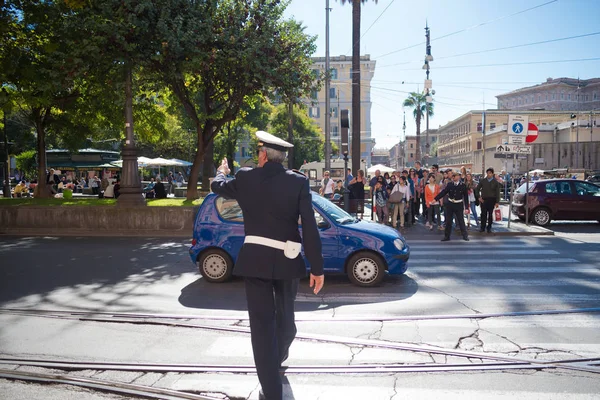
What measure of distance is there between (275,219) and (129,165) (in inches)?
520

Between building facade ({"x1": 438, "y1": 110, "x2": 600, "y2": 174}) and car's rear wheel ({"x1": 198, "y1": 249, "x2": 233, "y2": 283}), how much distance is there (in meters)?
32.9

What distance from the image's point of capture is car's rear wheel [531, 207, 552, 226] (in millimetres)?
16703

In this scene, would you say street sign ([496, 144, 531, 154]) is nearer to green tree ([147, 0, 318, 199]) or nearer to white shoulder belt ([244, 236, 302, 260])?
green tree ([147, 0, 318, 199])

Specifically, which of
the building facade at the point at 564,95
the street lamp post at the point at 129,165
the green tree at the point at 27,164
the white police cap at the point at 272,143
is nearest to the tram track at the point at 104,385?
the white police cap at the point at 272,143

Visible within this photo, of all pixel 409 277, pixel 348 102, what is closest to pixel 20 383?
pixel 409 277

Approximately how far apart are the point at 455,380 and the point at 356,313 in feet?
7.27

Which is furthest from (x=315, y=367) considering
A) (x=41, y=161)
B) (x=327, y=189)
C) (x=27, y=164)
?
(x=27, y=164)

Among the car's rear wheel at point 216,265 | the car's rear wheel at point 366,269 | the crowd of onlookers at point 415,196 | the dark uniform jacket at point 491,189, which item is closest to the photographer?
the car's rear wheel at point 366,269

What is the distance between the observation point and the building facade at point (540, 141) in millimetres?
62438

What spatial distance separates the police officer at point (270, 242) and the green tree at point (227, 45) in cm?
1333

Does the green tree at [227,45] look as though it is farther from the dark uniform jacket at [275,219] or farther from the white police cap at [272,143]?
the dark uniform jacket at [275,219]

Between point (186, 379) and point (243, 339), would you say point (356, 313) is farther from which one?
point (186, 379)

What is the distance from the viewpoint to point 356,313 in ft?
21.2

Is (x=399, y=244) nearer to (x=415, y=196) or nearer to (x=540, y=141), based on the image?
(x=415, y=196)
